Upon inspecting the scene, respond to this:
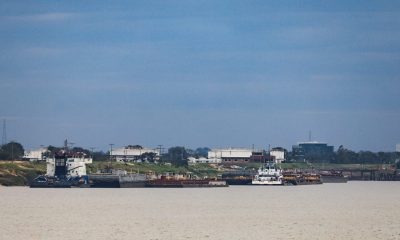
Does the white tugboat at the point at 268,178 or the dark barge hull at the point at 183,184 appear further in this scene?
the white tugboat at the point at 268,178

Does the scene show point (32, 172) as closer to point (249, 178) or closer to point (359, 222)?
point (249, 178)

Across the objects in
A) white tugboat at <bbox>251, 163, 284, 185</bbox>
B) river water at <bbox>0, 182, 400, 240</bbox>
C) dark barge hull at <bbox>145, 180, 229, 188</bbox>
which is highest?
white tugboat at <bbox>251, 163, 284, 185</bbox>

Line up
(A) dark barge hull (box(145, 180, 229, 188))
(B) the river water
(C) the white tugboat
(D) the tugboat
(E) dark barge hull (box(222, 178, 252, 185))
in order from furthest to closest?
(E) dark barge hull (box(222, 178, 252, 185)), (C) the white tugboat, (A) dark barge hull (box(145, 180, 229, 188)), (D) the tugboat, (B) the river water

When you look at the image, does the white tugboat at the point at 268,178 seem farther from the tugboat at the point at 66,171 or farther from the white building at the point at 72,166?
the white building at the point at 72,166

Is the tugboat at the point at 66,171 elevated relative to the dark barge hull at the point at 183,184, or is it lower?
elevated

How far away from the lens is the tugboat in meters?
159

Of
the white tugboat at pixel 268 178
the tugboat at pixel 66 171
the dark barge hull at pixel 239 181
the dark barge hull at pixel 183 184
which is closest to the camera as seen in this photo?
the tugboat at pixel 66 171

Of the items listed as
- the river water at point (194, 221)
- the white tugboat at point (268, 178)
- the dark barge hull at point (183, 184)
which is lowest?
the river water at point (194, 221)

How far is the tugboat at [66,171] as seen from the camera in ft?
520

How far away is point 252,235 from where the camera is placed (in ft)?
198

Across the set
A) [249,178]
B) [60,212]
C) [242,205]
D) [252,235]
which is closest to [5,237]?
[252,235]

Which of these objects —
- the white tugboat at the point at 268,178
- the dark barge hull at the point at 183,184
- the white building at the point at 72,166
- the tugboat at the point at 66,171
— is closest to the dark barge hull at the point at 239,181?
the white tugboat at the point at 268,178

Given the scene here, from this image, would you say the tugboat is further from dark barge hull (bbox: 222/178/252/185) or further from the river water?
the river water

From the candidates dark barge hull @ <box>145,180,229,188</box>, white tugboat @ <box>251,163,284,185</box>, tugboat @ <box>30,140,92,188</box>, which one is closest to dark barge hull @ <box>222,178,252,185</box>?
white tugboat @ <box>251,163,284,185</box>
